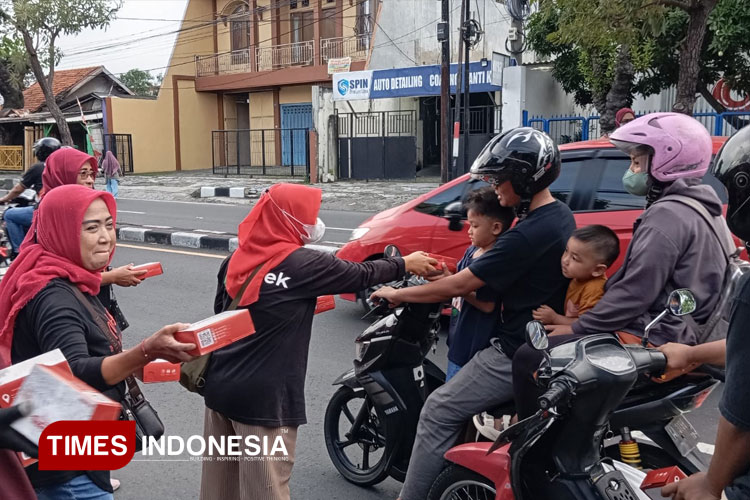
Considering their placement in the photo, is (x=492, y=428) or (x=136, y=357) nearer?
(x=136, y=357)

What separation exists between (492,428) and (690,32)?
28.1ft

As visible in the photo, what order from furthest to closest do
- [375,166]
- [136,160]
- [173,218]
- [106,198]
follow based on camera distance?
[136,160]
[375,166]
[173,218]
[106,198]

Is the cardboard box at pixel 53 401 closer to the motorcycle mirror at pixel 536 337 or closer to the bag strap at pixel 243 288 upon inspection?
the bag strap at pixel 243 288

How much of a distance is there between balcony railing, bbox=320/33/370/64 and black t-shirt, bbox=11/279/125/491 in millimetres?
23908

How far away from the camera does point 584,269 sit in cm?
262

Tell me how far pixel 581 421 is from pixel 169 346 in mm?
1183

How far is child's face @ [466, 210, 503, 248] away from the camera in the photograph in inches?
111

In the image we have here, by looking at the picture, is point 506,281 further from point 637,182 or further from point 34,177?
point 34,177

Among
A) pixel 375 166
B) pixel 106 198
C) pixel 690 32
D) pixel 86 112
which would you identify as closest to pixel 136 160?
pixel 86 112

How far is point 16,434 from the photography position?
1486 mm

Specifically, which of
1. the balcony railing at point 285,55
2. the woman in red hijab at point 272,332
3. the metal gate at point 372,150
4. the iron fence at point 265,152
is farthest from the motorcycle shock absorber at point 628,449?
the balcony railing at point 285,55

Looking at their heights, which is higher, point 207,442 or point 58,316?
point 58,316

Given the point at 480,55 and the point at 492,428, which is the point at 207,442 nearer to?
the point at 492,428

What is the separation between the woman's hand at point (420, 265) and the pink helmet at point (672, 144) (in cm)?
91
